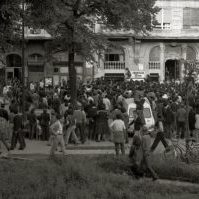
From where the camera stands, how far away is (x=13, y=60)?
5497 centimetres

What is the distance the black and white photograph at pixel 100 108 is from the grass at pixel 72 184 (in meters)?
0.03

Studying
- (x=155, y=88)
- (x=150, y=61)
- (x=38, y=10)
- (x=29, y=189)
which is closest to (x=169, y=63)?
(x=150, y=61)

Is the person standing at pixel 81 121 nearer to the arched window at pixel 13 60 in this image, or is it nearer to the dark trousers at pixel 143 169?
the dark trousers at pixel 143 169

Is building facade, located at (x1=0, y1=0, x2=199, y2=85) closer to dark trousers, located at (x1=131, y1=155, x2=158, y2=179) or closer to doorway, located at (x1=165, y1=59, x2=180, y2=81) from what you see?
doorway, located at (x1=165, y1=59, x2=180, y2=81)

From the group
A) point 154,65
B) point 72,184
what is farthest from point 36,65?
point 72,184

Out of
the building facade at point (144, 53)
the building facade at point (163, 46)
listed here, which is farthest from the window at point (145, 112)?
the building facade at point (163, 46)

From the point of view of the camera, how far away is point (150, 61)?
5600 cm

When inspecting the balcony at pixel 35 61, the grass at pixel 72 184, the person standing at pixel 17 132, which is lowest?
the grass at pixel 72 184

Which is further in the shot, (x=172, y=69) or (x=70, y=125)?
(x=172, y=69)

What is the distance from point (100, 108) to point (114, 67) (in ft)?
90.6

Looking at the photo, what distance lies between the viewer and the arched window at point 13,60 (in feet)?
180

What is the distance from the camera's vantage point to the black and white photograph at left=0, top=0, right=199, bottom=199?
1606 cm

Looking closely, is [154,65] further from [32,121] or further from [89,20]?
[32,121]

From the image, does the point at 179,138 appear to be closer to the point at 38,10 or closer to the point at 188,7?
the point at 38,10
